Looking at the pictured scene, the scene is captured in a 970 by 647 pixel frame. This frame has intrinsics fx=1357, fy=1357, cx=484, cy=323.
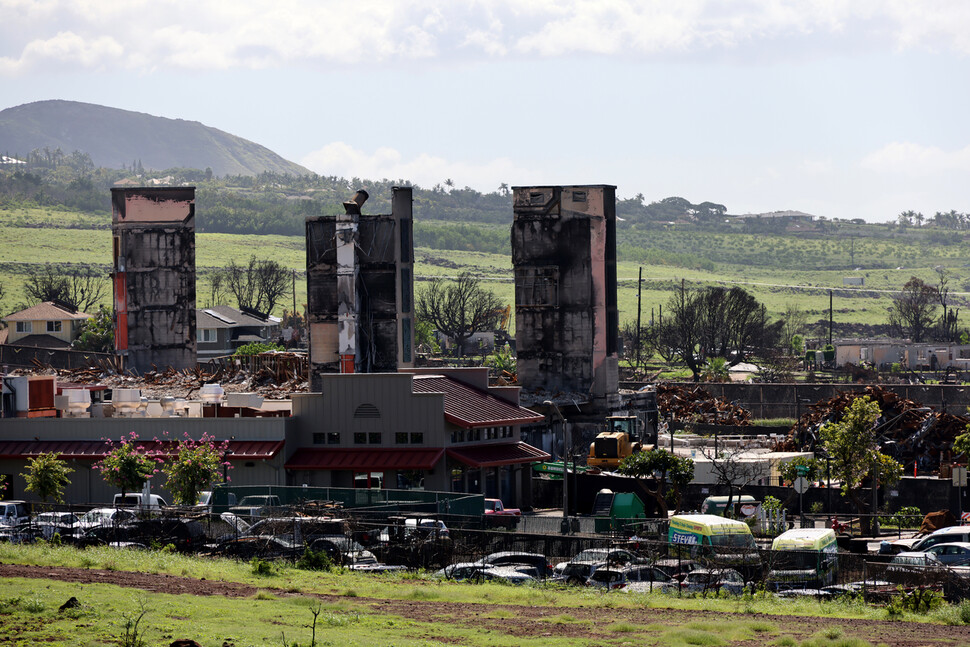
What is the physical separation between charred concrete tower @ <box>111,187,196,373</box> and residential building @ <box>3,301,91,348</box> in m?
41.5

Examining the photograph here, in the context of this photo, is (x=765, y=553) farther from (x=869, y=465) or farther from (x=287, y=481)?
(x=287, y=481)

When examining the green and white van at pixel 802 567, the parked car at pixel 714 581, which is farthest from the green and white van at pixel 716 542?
the green and white van at pixel 802 567

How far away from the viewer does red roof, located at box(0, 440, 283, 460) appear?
58.2 m

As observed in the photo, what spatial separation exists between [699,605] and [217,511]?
716 inches

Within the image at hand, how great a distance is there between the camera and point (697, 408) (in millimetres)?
107000

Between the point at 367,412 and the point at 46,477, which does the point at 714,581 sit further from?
the point at 46,477

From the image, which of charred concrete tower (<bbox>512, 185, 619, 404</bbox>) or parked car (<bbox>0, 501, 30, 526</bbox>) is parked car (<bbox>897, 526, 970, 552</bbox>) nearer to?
parked car (<bbox>0, 501, 30, 526</bbox>)

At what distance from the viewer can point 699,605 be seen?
33531mm

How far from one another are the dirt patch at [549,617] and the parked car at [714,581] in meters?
3.38

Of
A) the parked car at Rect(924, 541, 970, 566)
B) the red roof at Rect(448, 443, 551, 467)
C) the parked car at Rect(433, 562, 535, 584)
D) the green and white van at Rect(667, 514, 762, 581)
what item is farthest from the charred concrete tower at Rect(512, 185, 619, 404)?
the parked car at Rect(433, 562, 535, 584)

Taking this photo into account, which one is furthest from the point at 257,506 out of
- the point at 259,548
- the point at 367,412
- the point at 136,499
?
the point at 367,412

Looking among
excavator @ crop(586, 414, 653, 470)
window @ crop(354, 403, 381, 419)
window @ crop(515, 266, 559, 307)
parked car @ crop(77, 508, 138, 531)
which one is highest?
window @ crop(515, 266, 559, 307)

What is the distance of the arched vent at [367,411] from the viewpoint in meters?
59.8

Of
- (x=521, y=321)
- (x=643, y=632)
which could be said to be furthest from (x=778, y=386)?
(x=643, y=632)
